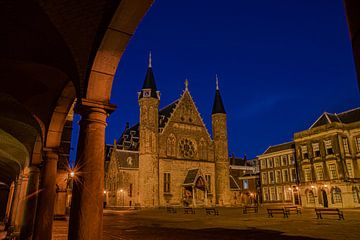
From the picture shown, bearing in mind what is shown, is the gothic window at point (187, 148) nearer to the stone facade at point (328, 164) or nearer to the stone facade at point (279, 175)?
the stone facade at point (279, 175)

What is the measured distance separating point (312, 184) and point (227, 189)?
11363mm

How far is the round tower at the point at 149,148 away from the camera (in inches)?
1401

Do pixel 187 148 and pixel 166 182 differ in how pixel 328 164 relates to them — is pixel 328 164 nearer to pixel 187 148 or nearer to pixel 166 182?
pixel 187 148

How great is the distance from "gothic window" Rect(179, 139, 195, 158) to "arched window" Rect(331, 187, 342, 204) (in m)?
18.2

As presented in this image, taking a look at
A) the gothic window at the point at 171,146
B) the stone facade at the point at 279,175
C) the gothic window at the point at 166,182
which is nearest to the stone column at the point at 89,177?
the gothic window at the point at 166,182

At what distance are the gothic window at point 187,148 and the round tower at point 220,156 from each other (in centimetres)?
410

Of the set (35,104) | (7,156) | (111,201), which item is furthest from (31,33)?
(111,201)

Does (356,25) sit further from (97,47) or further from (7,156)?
(7,156)

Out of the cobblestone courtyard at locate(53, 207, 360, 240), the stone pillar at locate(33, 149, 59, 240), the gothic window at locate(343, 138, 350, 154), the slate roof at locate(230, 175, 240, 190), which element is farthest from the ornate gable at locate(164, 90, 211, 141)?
the stone pillar at locate(33, 149, 59, 240)

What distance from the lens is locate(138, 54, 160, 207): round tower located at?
35594 millimetres

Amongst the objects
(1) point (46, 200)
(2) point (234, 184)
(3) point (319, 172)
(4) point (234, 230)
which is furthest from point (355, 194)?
(1) point (46, 200)

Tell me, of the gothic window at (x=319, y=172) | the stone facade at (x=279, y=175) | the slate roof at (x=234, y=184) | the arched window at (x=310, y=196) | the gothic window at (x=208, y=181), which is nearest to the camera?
the gothic window at (x=319, y=172)

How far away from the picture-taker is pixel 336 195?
116 feet

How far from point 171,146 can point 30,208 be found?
29.9 meters
